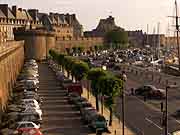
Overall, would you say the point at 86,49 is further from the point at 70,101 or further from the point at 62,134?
the point at 62,134

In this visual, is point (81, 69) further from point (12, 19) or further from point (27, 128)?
point (12, 19)

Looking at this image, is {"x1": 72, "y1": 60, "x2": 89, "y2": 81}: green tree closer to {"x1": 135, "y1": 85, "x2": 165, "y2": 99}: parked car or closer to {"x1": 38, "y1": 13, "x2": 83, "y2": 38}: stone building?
{"x1": 135, "y1": 85, "x2": 165, "y2": 99}: parked car

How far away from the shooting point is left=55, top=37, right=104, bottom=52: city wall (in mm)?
147875

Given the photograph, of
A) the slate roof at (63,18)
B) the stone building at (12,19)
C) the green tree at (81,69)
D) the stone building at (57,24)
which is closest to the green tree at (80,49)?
the stone building at (57,24)

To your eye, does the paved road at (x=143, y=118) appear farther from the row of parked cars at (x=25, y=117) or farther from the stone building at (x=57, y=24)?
the stone building at (x=57, y=24)

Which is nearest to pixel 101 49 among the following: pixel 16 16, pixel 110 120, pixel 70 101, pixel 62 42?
pixel 62 42

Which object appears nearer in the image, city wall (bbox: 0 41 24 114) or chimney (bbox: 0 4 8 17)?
city wall (bbox: 0 41 24 114)

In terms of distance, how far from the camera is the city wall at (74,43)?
147875mm

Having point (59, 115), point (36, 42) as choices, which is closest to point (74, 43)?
point (36, 42)

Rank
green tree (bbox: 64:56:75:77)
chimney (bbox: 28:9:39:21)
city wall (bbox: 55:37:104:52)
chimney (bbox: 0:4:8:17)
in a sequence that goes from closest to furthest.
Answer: green tree (bbox: 64:56:75:77), chimney (bbox: 0:4:8:17), city wall (bbox: 55:37:104:52), chimney (bbox: 28:9:39:21)

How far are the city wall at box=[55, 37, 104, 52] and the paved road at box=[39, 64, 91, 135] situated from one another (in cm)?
8296

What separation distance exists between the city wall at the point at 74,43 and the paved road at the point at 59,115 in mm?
82963

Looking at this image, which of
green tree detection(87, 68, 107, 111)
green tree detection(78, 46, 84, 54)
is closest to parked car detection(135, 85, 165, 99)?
green tree detection(87, 68, 107, 111)

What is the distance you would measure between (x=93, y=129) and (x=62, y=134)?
2125 mm
